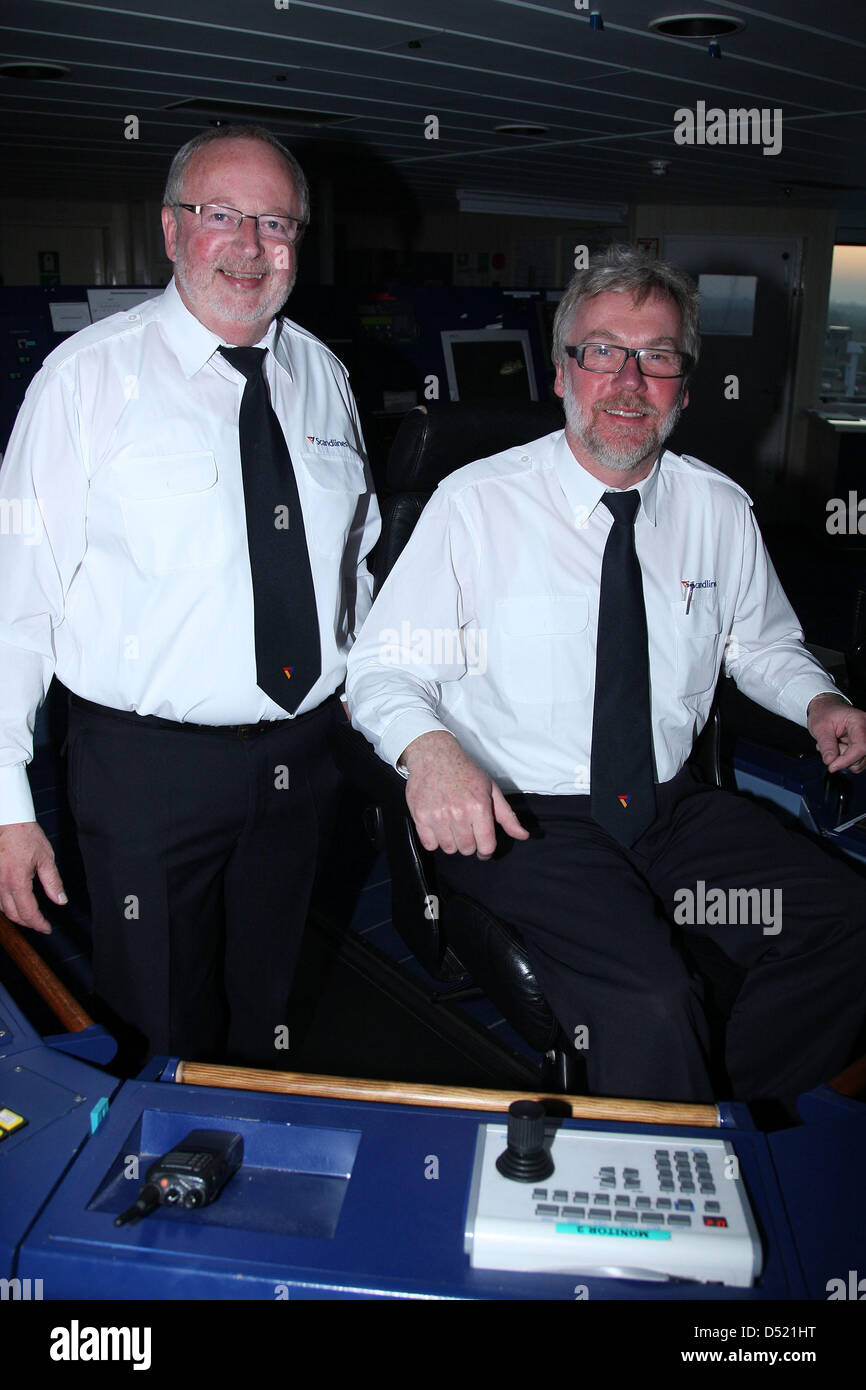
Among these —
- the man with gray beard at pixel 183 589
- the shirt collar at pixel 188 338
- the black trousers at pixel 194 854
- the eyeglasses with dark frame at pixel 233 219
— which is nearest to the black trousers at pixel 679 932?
the black trousers at pixel 194 854

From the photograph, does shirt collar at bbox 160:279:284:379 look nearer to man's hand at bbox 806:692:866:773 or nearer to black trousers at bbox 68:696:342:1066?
black trousers at bbox 68:696:342:1066

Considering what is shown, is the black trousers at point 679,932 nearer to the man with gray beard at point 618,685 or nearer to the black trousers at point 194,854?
the man with gray beard at point 618,685

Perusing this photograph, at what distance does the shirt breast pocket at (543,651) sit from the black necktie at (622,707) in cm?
4

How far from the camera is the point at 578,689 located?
179 cm

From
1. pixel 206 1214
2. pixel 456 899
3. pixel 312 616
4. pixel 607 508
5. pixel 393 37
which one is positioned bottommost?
pixel 456 899

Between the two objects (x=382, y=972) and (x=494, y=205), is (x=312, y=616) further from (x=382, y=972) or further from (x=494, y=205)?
(x=494, y=205)

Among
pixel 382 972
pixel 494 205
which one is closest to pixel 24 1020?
pixel 382 972

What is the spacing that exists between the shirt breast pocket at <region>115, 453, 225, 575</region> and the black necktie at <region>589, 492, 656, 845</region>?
2.09 feet

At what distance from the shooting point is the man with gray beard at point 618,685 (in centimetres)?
160

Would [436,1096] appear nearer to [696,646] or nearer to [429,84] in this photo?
[696,646]

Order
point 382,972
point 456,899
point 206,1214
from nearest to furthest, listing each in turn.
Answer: point 206,1214 → point 456,899 → point 382,972

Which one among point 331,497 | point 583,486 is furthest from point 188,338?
point 583,486

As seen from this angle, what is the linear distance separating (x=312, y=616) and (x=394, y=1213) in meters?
1.05

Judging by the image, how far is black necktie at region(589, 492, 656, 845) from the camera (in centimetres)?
175
